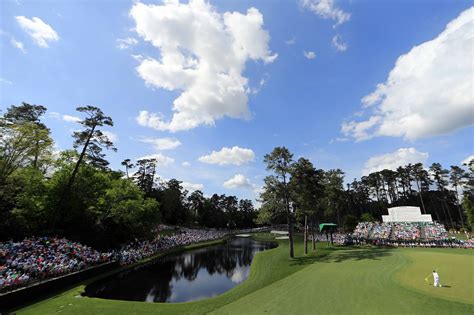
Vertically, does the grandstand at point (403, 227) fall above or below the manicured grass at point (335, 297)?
above

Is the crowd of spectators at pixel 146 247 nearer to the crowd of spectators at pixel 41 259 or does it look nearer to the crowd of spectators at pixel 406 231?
the crowd of spectators at pixel 41 259

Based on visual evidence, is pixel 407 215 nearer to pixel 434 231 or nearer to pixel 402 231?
pixel 402 231

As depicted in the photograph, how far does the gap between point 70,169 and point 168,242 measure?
18300 millimetres

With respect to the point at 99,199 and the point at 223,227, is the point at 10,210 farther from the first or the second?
the point at 223,227

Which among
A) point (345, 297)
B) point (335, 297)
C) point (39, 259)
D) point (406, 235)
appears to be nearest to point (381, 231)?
point (406, 235)

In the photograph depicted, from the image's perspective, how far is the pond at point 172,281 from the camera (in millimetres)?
14648

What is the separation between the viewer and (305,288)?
1298 centimetres

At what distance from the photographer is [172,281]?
18.8m

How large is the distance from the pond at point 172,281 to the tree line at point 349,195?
661 centimetres

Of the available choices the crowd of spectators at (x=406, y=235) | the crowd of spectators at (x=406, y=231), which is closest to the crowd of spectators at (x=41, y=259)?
the crowd of spectators at (x=406, y=235)

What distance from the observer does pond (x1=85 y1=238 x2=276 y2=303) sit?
1465 cm

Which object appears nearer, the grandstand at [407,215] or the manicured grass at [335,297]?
the manicured grass at [335,297]

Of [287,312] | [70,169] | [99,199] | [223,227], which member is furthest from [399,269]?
[223,227]

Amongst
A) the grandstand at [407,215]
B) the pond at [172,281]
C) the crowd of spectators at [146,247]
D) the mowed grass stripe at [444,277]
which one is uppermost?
the grandstand at [407,215]
